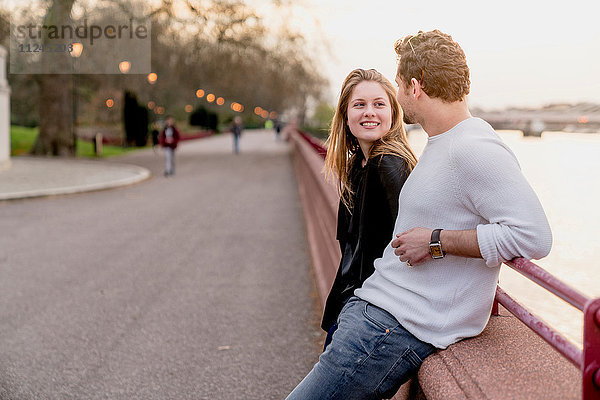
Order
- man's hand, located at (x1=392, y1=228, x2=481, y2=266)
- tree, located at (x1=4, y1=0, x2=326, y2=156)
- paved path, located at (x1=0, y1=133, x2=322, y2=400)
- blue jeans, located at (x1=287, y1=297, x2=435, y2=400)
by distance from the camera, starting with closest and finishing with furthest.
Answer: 1. man's hand, located at (x1=392, y1=228, x2=481, y2=266)
2. blue jeans, located at (x1=287, y1=297, x2=435, y2=400)
3. paved path, located at (x1=0, y1=133, x2=322, y2=400)
4. tree, located at (x1=4, y1=0, x2=326, y2=156)

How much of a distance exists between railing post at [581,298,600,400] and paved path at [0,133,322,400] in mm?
2676

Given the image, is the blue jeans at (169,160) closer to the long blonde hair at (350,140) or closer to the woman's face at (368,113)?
the long blonde hair at (350,140)

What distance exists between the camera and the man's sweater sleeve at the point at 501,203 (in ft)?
6.52

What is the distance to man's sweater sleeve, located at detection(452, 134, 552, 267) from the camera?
199 centimetres

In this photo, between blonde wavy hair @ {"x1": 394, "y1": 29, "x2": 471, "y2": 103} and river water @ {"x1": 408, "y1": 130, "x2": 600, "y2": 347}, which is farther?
river water @ {"x1": 408, "y1": 130, "x2": 600, "y2": 347}

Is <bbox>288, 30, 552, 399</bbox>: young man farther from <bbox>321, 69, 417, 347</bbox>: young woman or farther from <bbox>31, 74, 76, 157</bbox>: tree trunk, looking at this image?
<bbox>31, 74, 76, 157</bbox>: tree trunk

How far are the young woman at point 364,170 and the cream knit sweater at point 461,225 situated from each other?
0.34 meters

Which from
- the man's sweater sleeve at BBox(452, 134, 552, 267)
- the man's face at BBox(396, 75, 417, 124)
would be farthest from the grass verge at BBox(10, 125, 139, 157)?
the man's sweater sleeve at BBox(452, 134, 552, 267)

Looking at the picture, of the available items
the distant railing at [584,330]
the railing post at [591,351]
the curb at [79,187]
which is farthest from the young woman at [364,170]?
the curb at [79,187]

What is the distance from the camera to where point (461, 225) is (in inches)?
86.7

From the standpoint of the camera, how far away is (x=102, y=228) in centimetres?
1091

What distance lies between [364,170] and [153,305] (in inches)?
153

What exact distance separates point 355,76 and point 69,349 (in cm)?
314

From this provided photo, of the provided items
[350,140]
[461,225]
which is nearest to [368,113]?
[350,140]
